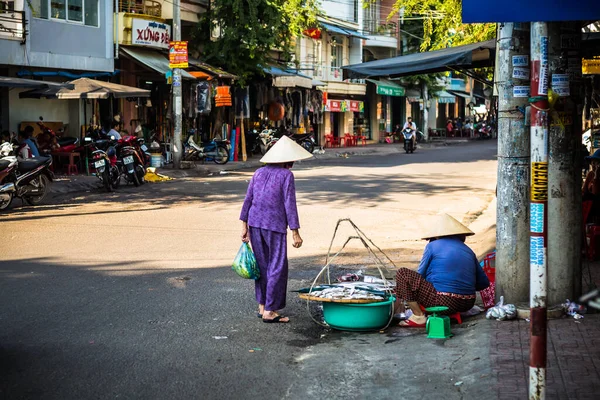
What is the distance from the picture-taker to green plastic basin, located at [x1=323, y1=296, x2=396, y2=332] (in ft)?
23.4

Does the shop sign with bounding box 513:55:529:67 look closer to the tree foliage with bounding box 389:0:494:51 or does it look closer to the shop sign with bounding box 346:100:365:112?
the tree foliage with bounding box 389:0:494:51

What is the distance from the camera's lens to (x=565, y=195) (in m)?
7.05

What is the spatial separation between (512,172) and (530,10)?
278 centimetres

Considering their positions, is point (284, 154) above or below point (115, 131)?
below

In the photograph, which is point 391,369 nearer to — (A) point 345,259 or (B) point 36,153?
(A) point 345,259

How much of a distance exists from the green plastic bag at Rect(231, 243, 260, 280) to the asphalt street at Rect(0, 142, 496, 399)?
45 cm

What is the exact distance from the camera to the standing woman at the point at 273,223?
7.54m

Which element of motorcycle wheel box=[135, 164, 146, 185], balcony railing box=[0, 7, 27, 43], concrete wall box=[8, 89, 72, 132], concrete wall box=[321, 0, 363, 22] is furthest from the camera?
concrete wall box=[321, 0, 363, 22]

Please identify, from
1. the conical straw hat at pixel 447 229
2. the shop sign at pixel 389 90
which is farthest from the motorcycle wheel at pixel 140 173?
the shop sign at pixel 389 90

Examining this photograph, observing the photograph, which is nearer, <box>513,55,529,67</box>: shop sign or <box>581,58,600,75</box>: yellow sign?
<box>513,55,529,67</box>: shop sign

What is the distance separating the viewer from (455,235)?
747cm

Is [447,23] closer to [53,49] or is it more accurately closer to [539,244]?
[53,49]

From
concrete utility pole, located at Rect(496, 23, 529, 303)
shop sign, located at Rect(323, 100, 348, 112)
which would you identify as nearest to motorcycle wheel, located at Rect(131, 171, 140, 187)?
concrete utility pole, located at Rect(496, 23, 529, 303)

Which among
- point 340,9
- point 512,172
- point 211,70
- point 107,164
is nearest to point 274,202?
point 512,172
